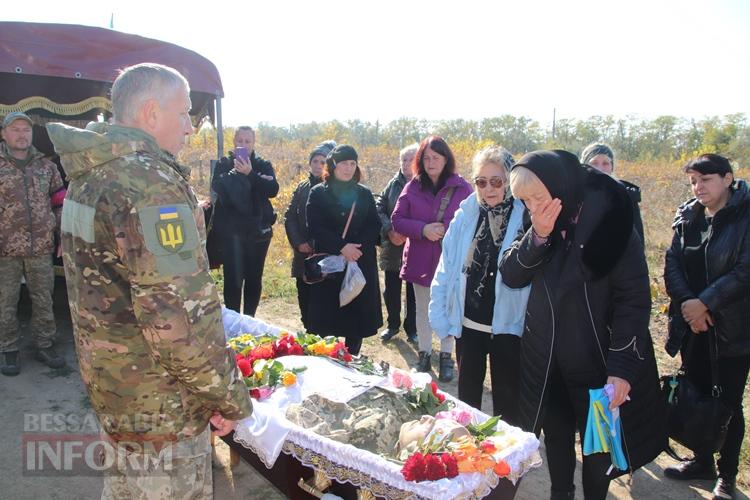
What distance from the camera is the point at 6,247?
433 cm

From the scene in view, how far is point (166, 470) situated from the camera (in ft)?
5.96

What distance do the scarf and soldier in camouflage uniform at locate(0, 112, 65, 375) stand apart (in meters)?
3.60

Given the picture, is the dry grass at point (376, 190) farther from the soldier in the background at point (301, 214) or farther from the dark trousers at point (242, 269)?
the dark trousers at point (242, 269)

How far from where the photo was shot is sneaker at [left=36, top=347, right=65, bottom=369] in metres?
4.58

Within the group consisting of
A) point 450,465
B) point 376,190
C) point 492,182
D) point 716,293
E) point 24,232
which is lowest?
point 376,190

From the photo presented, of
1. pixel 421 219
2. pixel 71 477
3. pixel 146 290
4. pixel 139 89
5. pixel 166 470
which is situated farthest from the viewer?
pixel 421 219

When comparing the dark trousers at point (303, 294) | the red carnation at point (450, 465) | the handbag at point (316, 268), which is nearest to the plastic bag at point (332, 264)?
the handbag at point (316, 268)

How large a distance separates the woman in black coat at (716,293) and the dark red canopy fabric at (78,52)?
16.9 feet

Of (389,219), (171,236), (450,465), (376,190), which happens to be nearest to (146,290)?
(171,236)

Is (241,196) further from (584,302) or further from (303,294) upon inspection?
(584,302)

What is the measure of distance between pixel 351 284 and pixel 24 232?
2725 millimetres

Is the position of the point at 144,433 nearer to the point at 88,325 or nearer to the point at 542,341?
the point at 88,325

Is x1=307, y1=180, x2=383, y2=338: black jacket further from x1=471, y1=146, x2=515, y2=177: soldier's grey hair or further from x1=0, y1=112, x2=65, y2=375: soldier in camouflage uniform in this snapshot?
x1=0, y1=112, x2=65, y2=375: soldier in camouflage uniform

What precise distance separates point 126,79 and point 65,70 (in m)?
4.53
